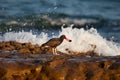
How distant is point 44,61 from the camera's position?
6.20 meters

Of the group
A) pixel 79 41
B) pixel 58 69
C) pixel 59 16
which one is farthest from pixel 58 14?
pixel 58 69

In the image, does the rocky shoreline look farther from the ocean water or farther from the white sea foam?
the ocean water

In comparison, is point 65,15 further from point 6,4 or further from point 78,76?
point 78,76

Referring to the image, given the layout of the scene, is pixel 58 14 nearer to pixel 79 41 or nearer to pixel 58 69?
pixel 79 41

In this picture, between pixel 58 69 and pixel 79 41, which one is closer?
pixel 58 69

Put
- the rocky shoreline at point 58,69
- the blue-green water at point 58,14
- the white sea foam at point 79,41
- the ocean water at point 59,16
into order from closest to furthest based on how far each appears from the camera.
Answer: the rocky shoreline at point 58,69 < the white sea foam at point 79,41 < the ocean water at point 59,16 < the blue-green water at point 58,14

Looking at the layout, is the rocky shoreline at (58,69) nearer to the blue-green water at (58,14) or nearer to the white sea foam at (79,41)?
the white sea foam at (79,41)

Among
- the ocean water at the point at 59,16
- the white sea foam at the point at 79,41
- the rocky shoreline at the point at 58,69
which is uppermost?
the rocky shoreline at the point at 58,69

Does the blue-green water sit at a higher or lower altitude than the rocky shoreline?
lower

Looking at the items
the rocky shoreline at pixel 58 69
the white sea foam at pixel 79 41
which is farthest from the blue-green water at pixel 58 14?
the rocky shoreline at pixel 58 69

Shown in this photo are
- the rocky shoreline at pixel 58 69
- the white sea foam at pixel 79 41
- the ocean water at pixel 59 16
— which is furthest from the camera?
the ocean water at pixel 59 16

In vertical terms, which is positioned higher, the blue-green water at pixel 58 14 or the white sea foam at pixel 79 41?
the white sea foam at pixel 79 41

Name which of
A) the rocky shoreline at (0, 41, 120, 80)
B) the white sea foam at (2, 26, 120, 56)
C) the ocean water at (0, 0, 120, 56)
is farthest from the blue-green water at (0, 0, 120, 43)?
the rocky shoreline at (0, 41, 120, 80)

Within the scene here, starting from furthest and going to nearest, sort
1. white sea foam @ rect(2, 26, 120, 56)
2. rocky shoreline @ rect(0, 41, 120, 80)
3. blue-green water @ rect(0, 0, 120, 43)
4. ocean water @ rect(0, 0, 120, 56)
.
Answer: blue-green water @ rect(0, 0, 120, 43) < ocean water @ rect(0, 0, 120, 56) < white sea foam @ rect(2, 26, 120, 56) < rocky shoreline @ rect(0, 41, 120, 80)
